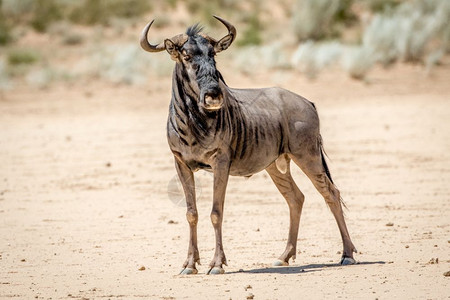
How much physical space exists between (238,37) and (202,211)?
23205 mm

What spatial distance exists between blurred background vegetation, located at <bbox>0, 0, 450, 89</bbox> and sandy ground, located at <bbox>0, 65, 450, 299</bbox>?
4.57 meters

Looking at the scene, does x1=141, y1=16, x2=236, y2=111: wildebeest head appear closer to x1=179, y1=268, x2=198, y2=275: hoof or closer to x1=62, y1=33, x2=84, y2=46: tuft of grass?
x1=179, y1=268, x2=198, y2=275: hoof

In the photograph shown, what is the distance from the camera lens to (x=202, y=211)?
40.5 feet

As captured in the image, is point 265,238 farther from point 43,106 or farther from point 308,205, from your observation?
point 43,106

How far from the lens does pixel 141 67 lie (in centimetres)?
2925

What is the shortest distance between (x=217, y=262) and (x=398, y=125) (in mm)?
11846

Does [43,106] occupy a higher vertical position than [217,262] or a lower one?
higher

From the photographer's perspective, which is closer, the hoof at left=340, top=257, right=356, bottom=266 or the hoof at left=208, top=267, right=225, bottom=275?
the hoof at left=208, top=267, right=225, bottom=275

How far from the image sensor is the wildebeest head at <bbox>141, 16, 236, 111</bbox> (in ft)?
26.8

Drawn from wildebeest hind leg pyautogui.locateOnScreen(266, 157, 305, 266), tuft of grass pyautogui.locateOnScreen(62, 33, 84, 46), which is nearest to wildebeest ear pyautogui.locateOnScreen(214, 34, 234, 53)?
wildebeest hind leg pyautogui.locateOnScreen(266, 157, 305, 266)

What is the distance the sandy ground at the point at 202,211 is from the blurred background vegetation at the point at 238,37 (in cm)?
457

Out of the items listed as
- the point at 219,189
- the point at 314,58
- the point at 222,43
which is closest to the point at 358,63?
the point at 314,58

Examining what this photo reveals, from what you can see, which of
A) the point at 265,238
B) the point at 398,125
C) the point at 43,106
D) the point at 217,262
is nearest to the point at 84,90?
the point at 43,106

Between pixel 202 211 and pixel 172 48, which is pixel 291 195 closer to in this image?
pixel 172 48
